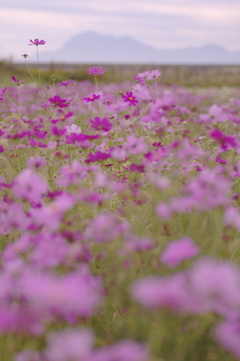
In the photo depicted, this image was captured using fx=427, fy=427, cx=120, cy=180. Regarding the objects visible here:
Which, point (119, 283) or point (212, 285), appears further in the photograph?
point (119, 283)

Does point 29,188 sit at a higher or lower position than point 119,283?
higher

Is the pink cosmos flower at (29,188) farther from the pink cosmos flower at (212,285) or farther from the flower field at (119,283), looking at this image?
the pink cosmos flower at (212,285)

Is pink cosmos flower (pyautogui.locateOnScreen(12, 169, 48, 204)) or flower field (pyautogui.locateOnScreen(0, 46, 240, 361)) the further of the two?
pink cosmos flower (pyautogui.locateOnScreen(12, 169, 48, 204))

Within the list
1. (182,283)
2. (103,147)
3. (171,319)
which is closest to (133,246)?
(171,319)

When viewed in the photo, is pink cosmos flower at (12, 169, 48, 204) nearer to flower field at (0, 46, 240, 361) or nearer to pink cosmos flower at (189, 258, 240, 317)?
flower field at (0, 46, 240, 361)

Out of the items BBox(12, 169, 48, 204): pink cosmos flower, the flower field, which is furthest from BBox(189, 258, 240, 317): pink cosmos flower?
BBox(12, 169, 48, 204): pink cosmos flower

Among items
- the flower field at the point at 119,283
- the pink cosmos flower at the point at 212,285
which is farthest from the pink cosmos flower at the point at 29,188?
the pink cosmos flower at the point at 212,285

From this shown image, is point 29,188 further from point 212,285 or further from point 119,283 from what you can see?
point 212,285

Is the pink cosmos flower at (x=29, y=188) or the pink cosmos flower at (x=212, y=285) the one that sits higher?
the pink cosmos flower at (x=29, y=188)

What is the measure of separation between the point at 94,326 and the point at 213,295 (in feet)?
3.47

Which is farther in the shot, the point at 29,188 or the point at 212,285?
the point at 29,188

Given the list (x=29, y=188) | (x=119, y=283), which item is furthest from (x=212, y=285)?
(x=29, y=188)

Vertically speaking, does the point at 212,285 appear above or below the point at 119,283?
above

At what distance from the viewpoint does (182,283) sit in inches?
37.8
